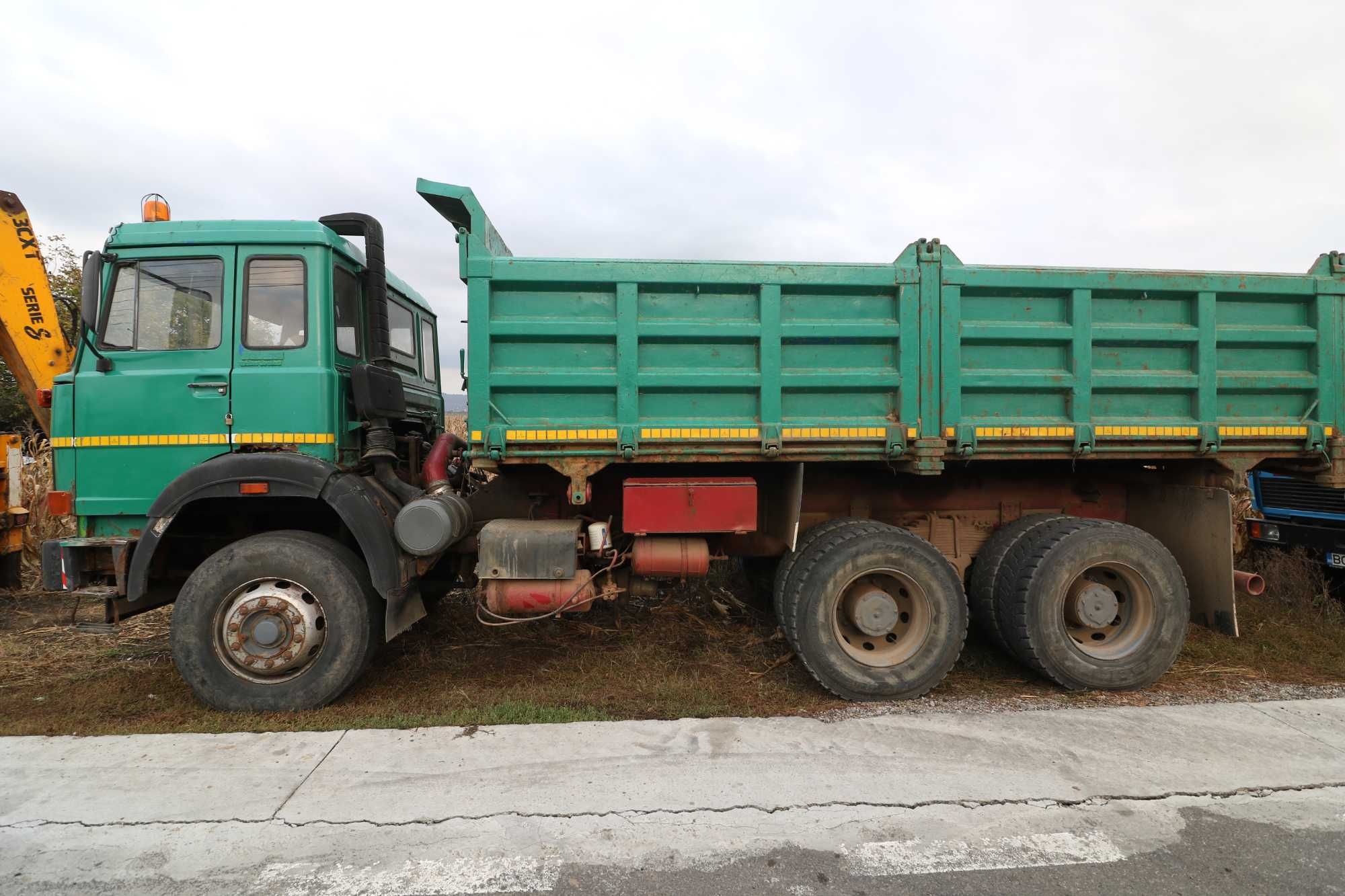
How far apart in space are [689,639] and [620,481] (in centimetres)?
150

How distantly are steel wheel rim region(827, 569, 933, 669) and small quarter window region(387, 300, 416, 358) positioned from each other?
139 inches

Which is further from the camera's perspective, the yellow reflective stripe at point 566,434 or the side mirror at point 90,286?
the yellow reflective stripe at point 566,434

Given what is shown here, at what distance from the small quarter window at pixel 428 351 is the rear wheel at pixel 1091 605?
15.4 ft

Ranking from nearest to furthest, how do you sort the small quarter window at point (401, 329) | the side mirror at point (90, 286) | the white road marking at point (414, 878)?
1. the white road marking at point (414, 878)
2. the side mirror at point (90, 286)
3. the small quarter window at point (401, 329)

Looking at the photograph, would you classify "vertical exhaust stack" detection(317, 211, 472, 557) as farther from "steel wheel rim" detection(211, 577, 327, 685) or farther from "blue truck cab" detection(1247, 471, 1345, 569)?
"blue truck cab" detection(1247, 471, 1345, 569)

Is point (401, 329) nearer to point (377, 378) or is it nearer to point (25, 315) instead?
point (377, 378)

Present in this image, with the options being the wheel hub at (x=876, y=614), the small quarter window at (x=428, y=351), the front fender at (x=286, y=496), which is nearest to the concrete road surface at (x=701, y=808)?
the wheel hub at (x=876, y=614)

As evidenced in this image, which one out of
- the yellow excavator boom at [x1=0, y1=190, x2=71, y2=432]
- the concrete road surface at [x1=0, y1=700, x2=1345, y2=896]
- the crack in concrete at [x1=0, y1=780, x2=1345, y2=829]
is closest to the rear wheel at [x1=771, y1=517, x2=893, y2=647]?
the concrete road surface at [x1=0, y1=700, x2=1345, y2=896]

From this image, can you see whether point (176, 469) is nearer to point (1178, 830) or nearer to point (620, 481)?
point (620, 481)

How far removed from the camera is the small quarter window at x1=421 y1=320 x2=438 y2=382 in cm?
534

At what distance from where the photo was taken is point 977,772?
9.99ft

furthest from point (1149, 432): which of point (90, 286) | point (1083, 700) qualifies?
point (90, 286)

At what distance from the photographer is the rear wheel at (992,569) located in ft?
13.7

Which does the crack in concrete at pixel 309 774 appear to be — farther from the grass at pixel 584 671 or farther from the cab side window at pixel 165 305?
the cab side window at pixel 165 305
